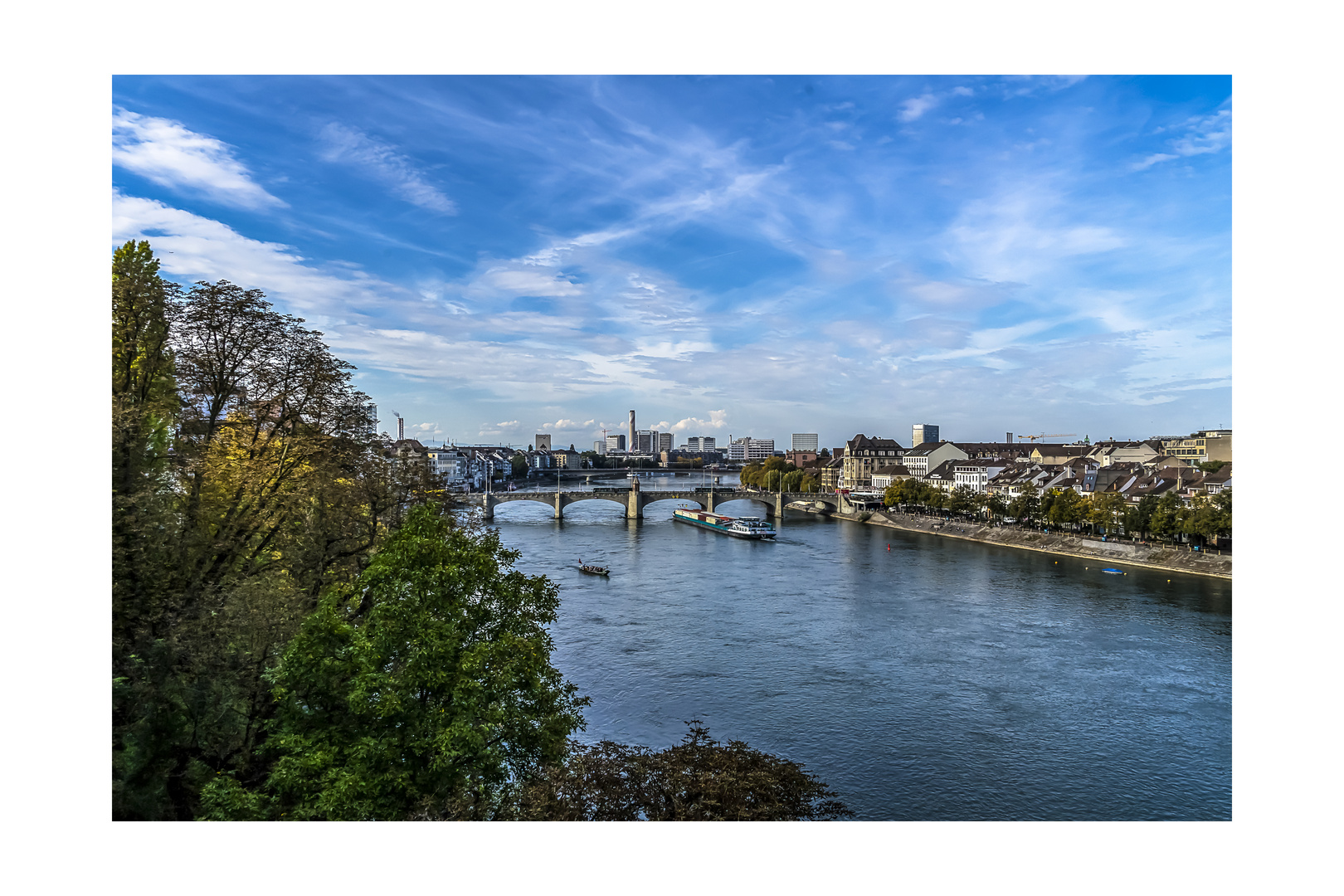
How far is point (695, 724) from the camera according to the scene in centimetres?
916

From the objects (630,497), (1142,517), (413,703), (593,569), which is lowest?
(593,569)

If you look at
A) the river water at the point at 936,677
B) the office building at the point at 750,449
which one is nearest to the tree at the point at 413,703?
the river water at the point at 936,677

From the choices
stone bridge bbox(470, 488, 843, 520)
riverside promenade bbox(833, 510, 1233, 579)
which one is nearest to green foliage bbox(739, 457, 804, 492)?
stone bridge bbox(470, 488, 843, 520)

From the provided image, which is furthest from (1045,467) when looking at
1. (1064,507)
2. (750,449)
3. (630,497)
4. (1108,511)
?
(750,449)

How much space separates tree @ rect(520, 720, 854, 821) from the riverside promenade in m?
12.2

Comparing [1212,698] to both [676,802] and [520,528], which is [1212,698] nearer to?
[676,802]

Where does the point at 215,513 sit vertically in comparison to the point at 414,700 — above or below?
above

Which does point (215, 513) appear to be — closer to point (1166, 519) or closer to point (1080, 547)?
point (1166, 519)

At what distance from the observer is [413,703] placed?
15.7 ft

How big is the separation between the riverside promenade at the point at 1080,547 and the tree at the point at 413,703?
13.8 m

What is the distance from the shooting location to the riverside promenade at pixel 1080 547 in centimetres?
1983

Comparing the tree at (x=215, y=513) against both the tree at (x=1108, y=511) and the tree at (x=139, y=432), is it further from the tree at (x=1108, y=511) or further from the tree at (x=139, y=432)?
the tree at (x=1108, y=511)

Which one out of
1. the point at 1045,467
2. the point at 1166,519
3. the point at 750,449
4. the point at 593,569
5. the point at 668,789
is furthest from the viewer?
the point at 750,449

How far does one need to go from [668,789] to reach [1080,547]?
22536mm
